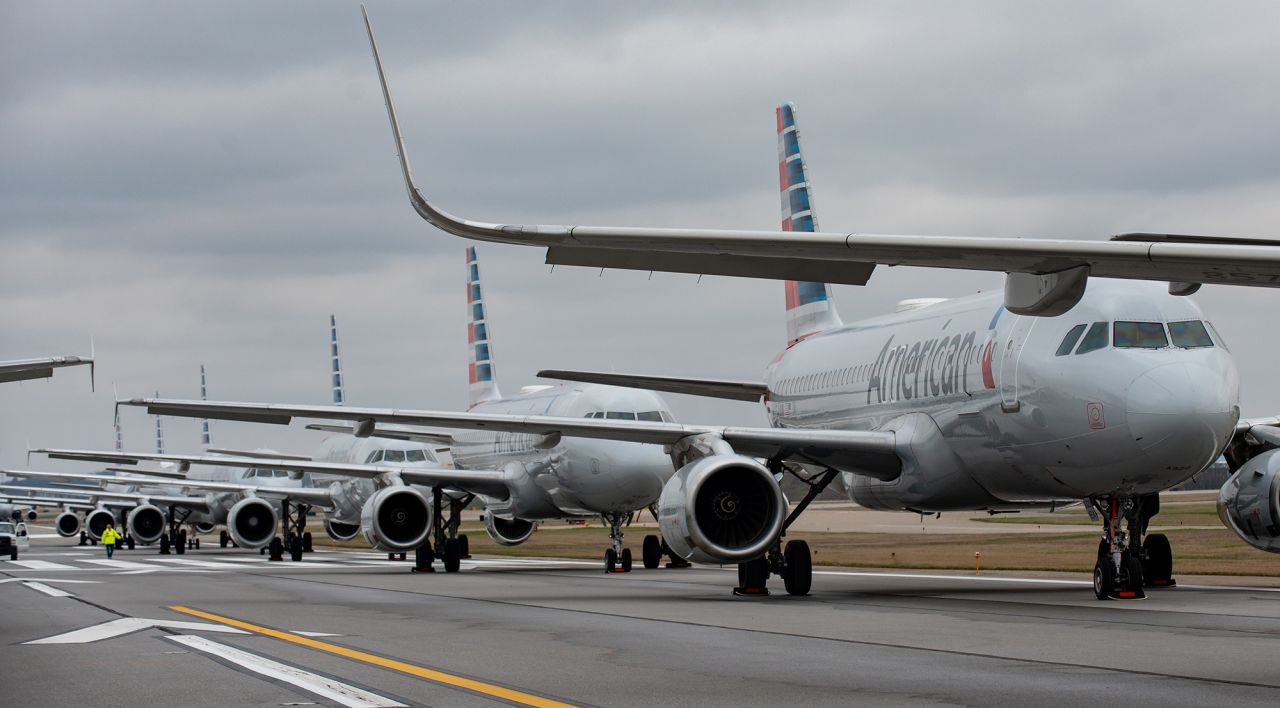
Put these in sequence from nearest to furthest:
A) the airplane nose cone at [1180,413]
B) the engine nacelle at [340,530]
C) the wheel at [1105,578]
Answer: the airplane nose cone at [1180,413]
the wheel at [1105,578]
the engine nacelle at [340,530]

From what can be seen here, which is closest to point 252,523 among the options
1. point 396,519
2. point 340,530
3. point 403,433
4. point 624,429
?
point 340,530

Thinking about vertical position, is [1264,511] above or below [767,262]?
below

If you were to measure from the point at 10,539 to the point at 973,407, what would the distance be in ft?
119

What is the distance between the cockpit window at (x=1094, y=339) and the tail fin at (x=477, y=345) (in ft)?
91.7

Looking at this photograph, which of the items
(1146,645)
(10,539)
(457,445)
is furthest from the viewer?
(10,539)

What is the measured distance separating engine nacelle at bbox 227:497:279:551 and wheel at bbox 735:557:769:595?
2957 centimetres

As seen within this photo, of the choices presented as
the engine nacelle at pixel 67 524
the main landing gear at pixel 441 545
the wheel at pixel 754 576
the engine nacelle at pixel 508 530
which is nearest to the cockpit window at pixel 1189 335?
the wheel at pixel 754 576

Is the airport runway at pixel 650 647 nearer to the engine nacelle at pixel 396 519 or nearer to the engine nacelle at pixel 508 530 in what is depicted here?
the engine nacelle at pixel 396 519

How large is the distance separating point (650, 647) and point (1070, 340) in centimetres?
654

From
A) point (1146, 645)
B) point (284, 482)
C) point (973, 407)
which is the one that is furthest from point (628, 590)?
point (284, 482)

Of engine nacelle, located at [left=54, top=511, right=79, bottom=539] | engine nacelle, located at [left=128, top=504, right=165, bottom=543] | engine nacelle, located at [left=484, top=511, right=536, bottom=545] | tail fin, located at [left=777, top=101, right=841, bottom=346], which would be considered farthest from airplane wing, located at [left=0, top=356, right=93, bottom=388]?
engine nacelle, located at [left=54, top=511, right=79, bottom=539]

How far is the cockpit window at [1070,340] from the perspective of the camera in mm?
16062

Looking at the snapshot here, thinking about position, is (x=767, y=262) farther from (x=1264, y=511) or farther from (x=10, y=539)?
(x=10, y=539)

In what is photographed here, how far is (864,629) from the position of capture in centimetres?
1370
